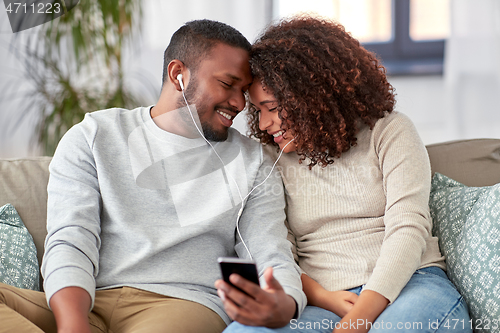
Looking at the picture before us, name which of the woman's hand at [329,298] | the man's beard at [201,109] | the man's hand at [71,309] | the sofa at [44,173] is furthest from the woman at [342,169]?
the man's hand at [71,309]

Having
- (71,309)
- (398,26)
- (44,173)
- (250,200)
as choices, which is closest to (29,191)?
(44,173)

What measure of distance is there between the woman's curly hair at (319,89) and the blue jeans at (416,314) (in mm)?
390

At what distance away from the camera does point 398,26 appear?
2441mm

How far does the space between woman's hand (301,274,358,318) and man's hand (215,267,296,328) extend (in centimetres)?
20

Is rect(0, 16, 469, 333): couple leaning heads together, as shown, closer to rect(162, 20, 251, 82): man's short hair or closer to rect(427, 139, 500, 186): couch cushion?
rect(162, 20, 251, 82): man's short hair

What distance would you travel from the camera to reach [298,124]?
3.98 feet

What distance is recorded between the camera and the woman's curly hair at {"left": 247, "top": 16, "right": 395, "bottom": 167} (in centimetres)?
120

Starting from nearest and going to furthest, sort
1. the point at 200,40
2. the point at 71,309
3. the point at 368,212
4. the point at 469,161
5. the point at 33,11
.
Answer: the point at 71,309
the point at 368,212
the point at 200,40
the point at 469,161
the point at 33,11

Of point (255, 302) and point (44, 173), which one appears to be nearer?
point (255, 302)

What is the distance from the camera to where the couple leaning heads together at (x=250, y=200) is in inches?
39.8

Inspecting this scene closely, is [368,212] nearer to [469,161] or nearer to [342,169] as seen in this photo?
[342,169]

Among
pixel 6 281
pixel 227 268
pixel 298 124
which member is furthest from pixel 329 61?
pixel 6 281

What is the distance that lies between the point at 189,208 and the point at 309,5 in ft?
5.13

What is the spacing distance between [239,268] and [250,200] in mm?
435
